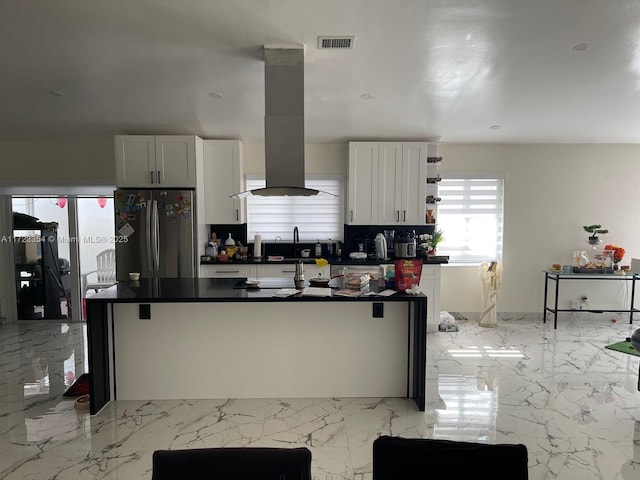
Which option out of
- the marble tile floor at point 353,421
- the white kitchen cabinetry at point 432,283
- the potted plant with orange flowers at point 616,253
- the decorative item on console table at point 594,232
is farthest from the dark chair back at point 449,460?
the potted plant with orange flowers at point 616,253

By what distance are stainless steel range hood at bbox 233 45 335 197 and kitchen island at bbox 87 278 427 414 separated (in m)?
0.88

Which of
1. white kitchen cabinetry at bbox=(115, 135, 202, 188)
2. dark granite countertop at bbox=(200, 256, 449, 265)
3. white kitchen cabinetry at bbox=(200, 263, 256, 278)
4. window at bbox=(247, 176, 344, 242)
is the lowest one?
white kitchen cabinetry at bbox=(200, 263, 256, 278)

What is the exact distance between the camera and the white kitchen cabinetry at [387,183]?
502 centimetres

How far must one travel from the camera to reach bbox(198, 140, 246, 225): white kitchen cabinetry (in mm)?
4938

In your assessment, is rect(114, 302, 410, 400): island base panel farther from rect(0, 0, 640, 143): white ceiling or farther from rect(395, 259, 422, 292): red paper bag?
rect(0, 0, 640, 143): white ceiling

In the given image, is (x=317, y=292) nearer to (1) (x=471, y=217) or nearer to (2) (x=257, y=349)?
(2) (x=257, y=349)

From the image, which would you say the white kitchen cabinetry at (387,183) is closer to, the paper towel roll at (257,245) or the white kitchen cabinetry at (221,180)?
the paper towel roll at (257,245)

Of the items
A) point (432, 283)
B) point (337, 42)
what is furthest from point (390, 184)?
point (337, 42)

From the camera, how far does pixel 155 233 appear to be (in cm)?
442

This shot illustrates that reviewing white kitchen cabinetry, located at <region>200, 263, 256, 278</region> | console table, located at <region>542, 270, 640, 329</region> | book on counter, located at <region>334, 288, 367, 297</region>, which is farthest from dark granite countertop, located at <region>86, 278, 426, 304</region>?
console table, located at <region>542, 270, 640, 329</region>

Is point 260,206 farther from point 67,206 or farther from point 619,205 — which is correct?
point 619,205

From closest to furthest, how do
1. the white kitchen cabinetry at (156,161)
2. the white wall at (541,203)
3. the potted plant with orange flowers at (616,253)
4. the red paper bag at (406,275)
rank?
the red paper bag at (406,275)
the white kitchen cabinetry at (156,161)
the potted plant with orange flowers at (616,253)
the white wall at (541,203)

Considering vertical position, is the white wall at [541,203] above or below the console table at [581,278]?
above

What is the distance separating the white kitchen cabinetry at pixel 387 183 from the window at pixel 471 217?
0.60 m
